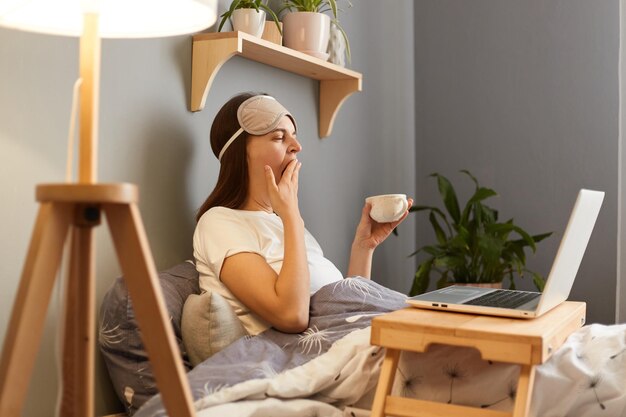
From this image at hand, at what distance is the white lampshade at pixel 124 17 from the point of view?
1424mm

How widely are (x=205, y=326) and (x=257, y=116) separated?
2.04ft

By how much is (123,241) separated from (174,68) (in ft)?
3.76

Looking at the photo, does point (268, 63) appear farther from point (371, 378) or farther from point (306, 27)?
point (371, 378)

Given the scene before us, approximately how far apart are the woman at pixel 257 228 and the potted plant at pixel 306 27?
1.46 ft

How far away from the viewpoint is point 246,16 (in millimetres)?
2336

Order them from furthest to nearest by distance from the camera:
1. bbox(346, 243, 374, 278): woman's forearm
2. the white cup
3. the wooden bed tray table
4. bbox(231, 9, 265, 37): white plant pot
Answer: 1. bbox(346, 243, 374, 278): woman's forearm
2. the white cup
3. bbox(231, 9, 265, 37): white plant pot
4. the wooden bed tray table

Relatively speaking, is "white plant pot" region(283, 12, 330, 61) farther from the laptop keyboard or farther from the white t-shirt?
the laptop keyboard

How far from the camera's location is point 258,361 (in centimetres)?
181

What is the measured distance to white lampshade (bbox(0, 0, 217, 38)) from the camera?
56.1 inches

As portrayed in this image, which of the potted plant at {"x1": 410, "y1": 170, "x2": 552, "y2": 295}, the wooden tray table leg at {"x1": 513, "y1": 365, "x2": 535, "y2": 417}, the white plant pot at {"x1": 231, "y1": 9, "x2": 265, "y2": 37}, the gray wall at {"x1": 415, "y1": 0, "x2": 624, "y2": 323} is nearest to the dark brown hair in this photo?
the white plant pot at {"x1": 231, "y1": 9, "x2": 265, "y2": 37}

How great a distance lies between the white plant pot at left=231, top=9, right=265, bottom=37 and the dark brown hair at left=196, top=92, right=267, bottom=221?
22 centimetres

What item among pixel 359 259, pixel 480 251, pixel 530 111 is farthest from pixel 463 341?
pixel 530 111

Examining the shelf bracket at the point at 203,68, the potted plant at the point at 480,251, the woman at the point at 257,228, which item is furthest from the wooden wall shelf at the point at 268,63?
the potted plant at the point at 480,251

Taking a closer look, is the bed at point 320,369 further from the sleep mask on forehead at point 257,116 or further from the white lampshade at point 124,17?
the white lampshade at point 124,17
